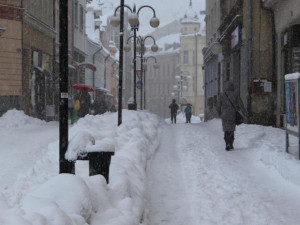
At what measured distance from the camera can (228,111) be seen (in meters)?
12.6

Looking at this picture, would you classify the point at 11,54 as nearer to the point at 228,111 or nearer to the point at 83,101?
the point at 83,101

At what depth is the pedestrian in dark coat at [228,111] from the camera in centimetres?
1246

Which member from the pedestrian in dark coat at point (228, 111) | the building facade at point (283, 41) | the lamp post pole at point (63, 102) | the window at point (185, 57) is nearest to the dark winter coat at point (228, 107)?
the pedestrian in dark coat at point (228, 111)

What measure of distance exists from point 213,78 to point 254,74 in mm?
15886

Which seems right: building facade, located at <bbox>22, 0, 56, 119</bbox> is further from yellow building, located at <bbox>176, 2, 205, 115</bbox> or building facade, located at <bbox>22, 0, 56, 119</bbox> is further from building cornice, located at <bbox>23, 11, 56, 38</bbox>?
yellow building, located at <bbox>176, 2, 205, 115</bbox>

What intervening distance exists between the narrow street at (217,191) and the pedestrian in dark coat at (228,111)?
1.94 feet

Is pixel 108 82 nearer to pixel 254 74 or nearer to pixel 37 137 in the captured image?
pixel 254 74

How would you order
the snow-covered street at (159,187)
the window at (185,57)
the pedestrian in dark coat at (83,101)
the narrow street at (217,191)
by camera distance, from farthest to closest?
the window at (185,57), the pedestrian in dark coat at (83,101), the narrow street at (217,191), the snow-covered street at (159,187)

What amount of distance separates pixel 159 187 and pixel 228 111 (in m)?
5.16

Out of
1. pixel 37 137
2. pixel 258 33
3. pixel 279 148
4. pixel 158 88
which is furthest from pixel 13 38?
pixel 158 88

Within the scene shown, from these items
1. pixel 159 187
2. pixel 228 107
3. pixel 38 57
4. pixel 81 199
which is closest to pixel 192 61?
pixel 38 57

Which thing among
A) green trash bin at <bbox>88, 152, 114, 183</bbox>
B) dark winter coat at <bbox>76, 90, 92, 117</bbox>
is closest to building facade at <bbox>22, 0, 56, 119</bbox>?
dark winter coat at <bbox>76, 90, 92, 117</bbox>

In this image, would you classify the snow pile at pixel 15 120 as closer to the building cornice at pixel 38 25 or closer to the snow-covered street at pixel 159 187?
the building cornice at pixel 38 25

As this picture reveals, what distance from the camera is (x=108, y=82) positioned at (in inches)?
2448
